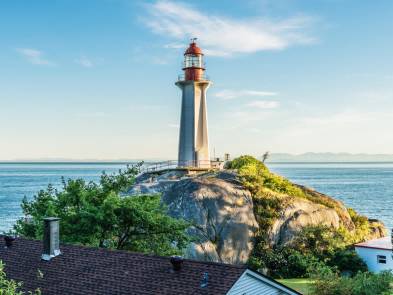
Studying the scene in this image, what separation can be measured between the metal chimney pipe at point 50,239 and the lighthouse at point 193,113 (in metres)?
37.5

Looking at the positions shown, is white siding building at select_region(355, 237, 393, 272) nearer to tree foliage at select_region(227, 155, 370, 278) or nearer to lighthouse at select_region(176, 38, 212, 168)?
tree foliage at select_region(227, 155, 370, 278)

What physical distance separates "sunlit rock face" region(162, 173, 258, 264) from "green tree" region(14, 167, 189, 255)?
30.6 feet

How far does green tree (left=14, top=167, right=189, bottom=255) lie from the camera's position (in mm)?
24047

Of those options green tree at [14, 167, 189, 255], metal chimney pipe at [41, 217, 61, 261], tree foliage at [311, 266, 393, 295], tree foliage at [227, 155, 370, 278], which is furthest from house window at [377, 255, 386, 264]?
metal chimney pipe at [41, 217, 61, 261]

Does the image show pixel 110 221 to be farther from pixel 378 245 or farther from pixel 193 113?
pixel 193 113

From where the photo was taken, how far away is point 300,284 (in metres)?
32.6

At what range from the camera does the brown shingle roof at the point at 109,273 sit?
15.9m

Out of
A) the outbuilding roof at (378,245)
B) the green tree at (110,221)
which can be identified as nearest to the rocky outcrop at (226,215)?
the outbuilding roof at (378,245)

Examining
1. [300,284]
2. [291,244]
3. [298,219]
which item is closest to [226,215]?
[291,244]

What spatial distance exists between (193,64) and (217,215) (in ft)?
79.0

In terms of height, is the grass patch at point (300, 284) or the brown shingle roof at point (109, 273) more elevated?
the brown shingle roof at point (109, 273)

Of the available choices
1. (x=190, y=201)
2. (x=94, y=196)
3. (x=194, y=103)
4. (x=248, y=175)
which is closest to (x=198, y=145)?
(x=194, y=103)

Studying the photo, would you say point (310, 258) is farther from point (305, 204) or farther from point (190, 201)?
point (190, 201)

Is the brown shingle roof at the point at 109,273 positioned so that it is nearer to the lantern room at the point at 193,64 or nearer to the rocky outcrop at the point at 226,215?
the rocky outcrop at the point at 226,215
